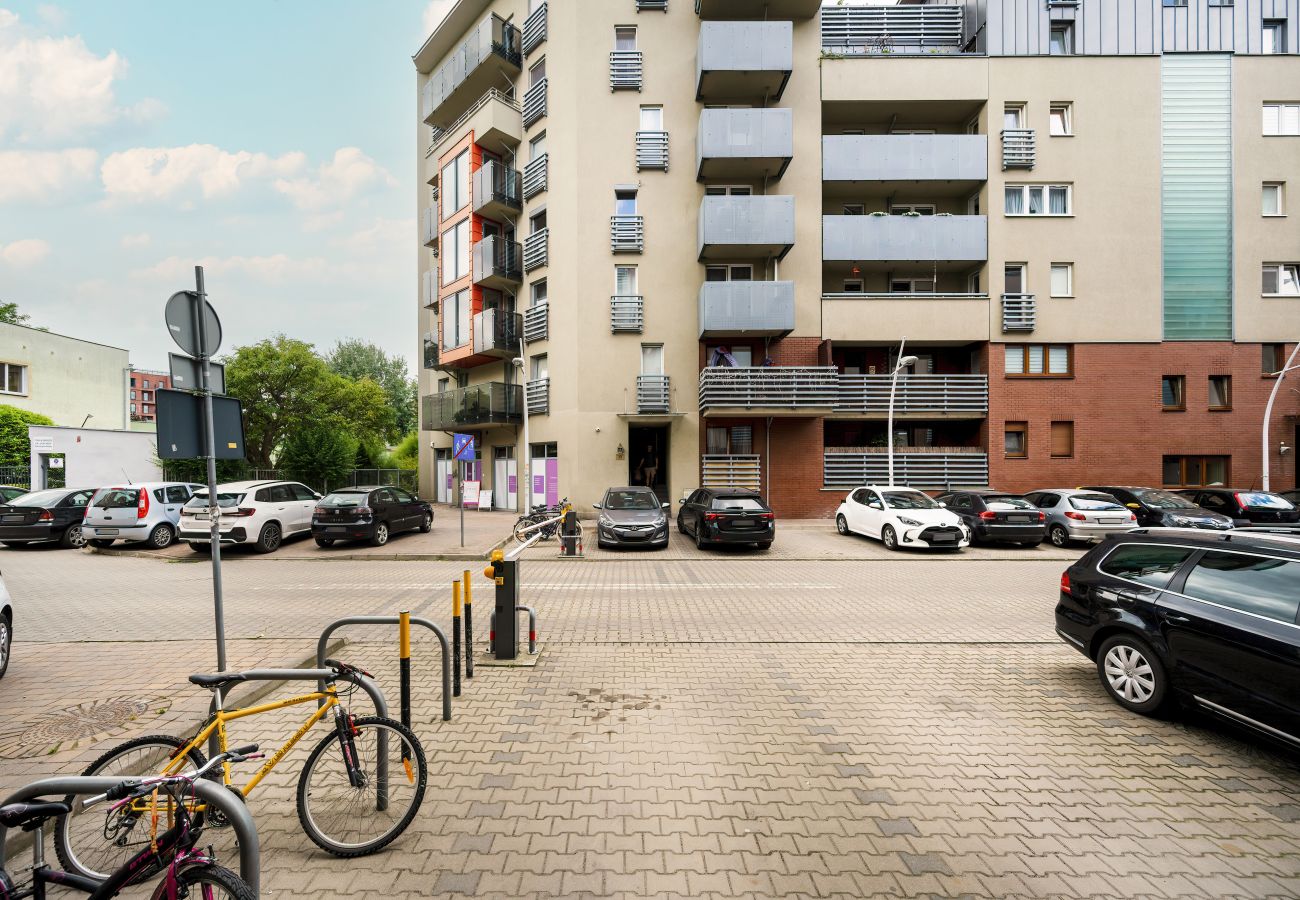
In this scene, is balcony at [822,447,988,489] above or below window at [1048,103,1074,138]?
below

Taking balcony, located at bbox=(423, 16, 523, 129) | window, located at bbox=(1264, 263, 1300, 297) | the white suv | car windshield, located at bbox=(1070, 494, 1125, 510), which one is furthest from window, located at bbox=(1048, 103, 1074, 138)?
the white suv

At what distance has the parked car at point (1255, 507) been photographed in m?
15.1

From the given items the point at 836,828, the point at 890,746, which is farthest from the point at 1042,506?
the point at 836,828

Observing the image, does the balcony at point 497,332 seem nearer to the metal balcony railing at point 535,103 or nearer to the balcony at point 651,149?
the balcony at point 651,149

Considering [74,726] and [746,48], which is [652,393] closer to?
[746,48]

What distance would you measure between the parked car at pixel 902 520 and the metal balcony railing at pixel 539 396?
11.7 metres

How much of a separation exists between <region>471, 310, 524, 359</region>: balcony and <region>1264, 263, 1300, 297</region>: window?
2896 cm

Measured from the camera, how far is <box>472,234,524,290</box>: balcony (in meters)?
22.7

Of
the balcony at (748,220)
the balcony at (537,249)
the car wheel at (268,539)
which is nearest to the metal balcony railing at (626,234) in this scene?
the balcony at (748,220)

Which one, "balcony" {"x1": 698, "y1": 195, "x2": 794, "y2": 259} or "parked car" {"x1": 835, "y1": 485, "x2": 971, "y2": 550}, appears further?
"balcony" {"x1": 698, "y1": 195, "x2": 794, "y2": 259}

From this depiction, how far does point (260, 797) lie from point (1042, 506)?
18124mm

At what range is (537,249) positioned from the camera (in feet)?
73.1

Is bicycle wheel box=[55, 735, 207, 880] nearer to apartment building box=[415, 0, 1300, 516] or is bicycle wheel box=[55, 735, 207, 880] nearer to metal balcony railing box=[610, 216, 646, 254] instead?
apartment building box=[415, 0, 1300, 516]

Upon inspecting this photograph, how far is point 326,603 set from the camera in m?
8.60
